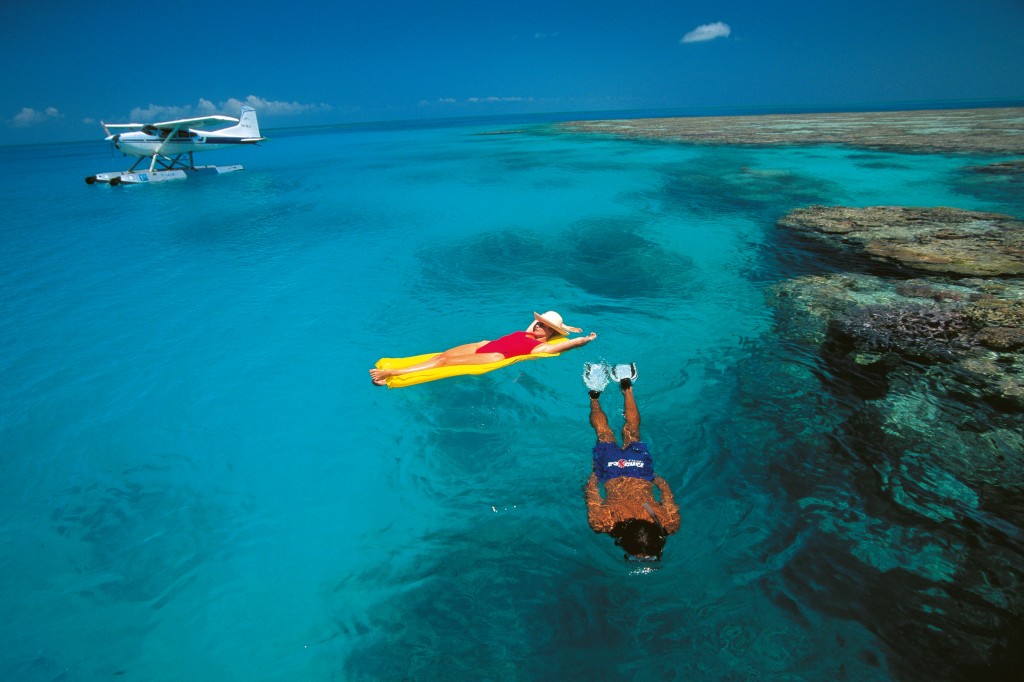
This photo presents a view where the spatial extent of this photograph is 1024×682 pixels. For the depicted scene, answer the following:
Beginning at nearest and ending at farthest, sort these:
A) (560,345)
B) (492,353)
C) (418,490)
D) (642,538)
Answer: (642,538), (418,490), (492,353), (560,345)

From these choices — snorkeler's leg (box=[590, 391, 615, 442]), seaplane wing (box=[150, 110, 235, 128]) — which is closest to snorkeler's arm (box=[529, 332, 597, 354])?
snorkeler's leg (box=[590, 391, 615, 442])

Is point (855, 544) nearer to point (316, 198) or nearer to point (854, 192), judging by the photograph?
point (854, 192)

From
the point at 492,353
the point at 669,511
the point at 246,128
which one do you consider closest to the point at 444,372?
the point at 492,353

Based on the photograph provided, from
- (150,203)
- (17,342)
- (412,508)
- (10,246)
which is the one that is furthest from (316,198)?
(412,508)

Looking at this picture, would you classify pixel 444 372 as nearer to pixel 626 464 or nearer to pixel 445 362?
pixel 445 362

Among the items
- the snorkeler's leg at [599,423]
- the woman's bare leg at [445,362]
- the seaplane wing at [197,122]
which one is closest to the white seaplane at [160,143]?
the seaplane wing at [197,122]

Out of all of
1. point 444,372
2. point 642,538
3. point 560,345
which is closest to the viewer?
point 642,538
